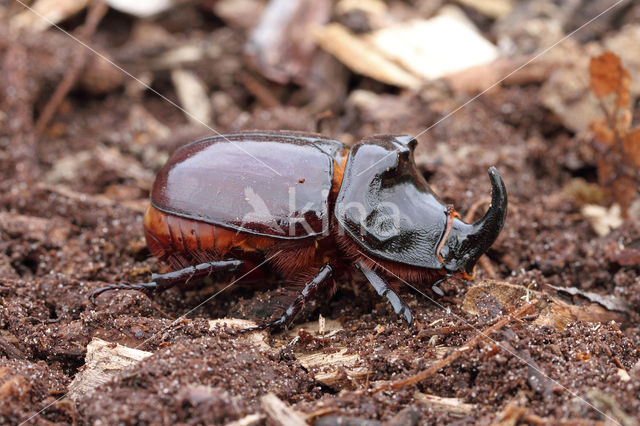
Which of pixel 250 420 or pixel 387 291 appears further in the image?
pixel 387 291

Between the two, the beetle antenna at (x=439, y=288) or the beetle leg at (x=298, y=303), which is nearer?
the beetle leg at (x=298, y=303)

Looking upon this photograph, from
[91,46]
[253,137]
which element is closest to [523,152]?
[253,137]

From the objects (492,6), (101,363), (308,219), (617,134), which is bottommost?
→ (101,363)

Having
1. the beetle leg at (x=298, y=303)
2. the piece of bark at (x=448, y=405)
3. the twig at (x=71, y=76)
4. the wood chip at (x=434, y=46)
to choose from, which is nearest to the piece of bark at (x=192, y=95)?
the twig at (x=71, y=76)

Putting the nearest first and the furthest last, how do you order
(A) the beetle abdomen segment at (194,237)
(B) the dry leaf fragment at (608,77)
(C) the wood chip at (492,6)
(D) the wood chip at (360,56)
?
(A) the beetle abdomen segment at (194,237) < (B) the dry leaf fragment at (608,77) < (D) the wood chip at (360,56) < (C) the wood chip at (492,6)

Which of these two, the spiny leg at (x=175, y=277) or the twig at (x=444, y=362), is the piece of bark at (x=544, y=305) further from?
the spiny leg at (x=175, y=277)

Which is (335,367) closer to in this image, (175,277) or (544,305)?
(175,277)

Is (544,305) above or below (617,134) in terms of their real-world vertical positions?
below

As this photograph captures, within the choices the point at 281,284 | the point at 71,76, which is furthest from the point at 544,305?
the point at 71,76
